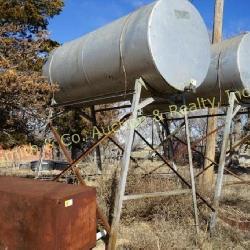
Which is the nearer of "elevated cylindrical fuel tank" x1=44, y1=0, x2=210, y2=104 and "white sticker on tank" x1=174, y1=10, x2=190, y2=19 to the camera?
"elevated cylindrical fuel tank" x1=44, y1=0, x2=210, y2=104

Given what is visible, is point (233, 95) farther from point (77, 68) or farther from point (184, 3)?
point (77, 68)

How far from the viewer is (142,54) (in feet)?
20.9

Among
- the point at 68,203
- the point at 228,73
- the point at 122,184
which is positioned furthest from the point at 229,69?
the point at 68,203

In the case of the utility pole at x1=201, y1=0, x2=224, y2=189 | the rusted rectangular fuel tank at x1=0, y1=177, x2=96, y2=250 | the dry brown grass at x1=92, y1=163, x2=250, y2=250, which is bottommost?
the dry brown grass at x1=92, y1=163, x2=250, y2=250

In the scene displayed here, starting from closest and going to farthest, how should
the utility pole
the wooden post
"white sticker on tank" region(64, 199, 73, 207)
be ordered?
"white sticker on tank" region(64, 199, 73, 207)
the wooden post
the utility pole

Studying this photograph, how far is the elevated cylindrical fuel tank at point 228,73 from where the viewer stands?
8328 millimetres

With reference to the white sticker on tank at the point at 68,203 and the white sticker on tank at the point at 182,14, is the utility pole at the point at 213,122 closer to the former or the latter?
the white sticker on tank at the point at 182,14

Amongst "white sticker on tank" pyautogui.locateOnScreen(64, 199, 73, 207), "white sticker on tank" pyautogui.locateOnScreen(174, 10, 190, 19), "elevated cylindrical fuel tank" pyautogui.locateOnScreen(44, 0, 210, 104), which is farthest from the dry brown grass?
"white sticker on tank" pyautogui.locateOnScreen(174, 10, 190, 19)

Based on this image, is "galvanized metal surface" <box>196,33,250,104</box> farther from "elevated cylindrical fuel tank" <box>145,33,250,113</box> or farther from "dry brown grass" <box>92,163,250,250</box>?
"dry brown grass" <box>92,163,250,250</box>

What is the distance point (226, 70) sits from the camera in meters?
8.53

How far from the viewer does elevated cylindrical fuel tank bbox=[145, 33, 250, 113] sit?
27.3 ft

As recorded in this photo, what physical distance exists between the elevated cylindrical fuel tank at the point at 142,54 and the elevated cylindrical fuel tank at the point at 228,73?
101 cm

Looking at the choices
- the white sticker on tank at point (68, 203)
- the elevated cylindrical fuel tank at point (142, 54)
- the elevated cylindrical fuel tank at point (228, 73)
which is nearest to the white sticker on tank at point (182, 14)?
the elevated cylindrical fuel tank at point (142, 54)

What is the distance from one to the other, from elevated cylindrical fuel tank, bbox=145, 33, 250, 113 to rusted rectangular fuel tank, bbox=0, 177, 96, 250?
132 inches
